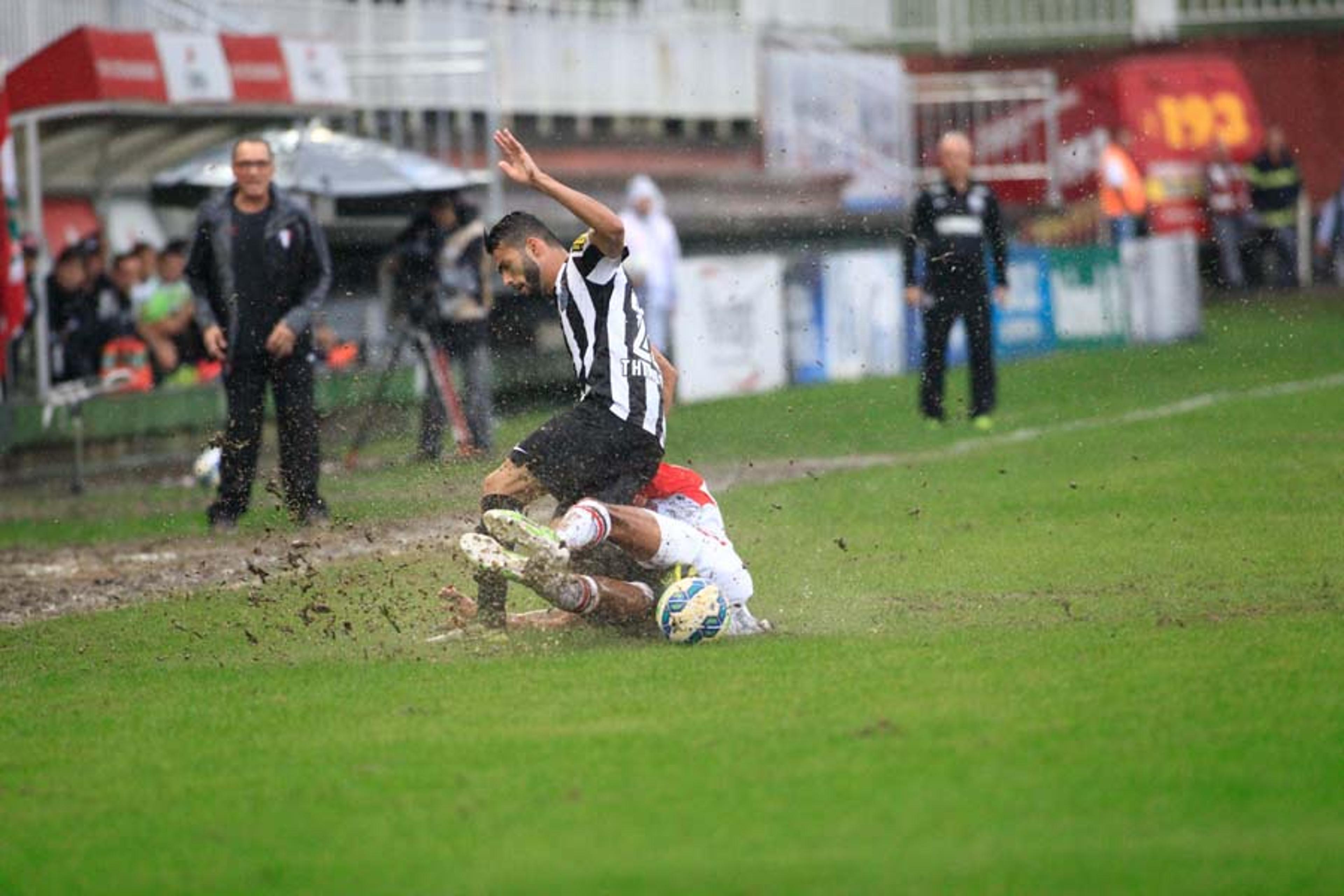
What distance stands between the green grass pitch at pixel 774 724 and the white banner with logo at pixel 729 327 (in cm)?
981

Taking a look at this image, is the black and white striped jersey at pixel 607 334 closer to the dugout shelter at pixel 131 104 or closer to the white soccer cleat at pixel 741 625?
the white soccer cleat at pixel 741 625

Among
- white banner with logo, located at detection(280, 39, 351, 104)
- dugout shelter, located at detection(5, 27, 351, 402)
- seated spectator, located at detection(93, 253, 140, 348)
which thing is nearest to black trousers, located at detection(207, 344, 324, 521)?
dugout shelter, located at detection(5, 27, 351, 402)

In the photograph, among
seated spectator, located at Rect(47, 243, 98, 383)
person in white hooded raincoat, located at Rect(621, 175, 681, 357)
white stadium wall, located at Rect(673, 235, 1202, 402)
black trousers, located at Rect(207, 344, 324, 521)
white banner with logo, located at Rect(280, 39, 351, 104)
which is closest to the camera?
black trousers, located at Rect(207, 344, 324, 521)

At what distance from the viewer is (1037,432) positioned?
18.8 m

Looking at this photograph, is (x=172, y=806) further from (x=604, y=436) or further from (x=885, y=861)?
(x=604, y=436)

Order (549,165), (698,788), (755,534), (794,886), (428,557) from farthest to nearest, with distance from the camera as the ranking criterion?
(549,165)
(755,534)
(428,557)
(698,788)
(794,886)

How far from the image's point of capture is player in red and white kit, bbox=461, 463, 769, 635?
9.38 meters

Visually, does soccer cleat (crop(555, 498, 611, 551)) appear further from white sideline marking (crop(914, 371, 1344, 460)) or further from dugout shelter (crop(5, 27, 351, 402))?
dugout shelter (crop(5, 27, 351, 402))

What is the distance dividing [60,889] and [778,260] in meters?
19.4

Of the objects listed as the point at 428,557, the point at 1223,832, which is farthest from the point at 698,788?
the point at 428,557

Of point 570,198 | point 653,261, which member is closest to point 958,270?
point 653,261

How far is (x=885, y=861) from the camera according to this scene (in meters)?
6.22

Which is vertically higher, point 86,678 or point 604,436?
point 604,436

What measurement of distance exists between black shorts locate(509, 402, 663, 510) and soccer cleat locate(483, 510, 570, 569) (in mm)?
617
